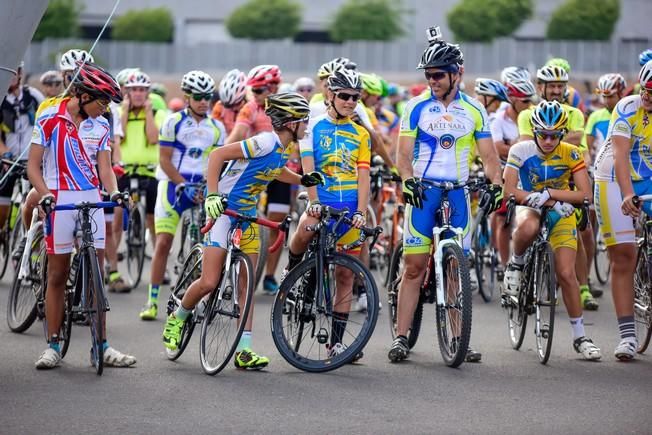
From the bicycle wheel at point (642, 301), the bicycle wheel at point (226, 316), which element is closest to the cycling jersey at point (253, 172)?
the bicycle wheel at point (226, 316)

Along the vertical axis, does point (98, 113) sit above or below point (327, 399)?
above

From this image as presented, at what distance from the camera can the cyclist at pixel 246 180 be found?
921cm

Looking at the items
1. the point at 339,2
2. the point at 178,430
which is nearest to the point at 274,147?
the point at 178,430

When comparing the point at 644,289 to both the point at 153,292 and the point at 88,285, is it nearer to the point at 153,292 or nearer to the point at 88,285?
the point at 88,285

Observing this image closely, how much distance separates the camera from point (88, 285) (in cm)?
912

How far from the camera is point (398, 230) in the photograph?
14.5 m

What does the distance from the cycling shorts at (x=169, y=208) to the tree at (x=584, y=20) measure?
5519cm

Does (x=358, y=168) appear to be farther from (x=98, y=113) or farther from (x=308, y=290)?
(x=98, y=113)

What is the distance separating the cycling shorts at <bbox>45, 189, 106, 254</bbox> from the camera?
9.23 m

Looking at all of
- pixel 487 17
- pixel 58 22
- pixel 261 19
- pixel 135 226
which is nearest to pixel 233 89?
pixel 135 226

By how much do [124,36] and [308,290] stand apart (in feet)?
196

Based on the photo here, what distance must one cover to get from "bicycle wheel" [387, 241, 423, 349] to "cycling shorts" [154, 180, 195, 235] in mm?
2200

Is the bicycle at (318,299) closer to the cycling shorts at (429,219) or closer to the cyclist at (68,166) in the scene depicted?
the cycling shorts at (429,219)

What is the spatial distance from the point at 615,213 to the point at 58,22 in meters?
59.0
